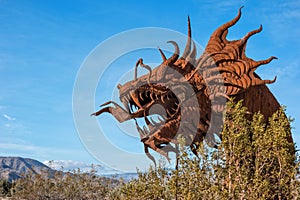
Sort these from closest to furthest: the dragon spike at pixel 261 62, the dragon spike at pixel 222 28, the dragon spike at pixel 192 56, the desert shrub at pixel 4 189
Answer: the dragon spike at pixel 192 56 → the dragon spike at pixel 261 62 → the dragon spike at pixel 222 28 → the desert shrub at pixel 4 189

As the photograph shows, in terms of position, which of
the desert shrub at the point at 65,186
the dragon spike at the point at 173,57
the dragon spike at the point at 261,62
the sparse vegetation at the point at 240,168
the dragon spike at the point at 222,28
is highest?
the desert shrub at the point at 65,186

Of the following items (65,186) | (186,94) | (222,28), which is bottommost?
(186,94)

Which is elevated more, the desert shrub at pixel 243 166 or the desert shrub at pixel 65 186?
the desert shrub at pixel 65 186

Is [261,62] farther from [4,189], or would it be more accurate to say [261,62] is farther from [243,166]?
[4,189]

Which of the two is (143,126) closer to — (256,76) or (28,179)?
(256,76)

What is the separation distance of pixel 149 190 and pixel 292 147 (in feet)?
11.4

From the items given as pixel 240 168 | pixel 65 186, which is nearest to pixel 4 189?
pixel 65 186

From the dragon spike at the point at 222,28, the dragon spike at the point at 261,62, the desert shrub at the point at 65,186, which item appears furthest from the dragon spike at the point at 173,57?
the desert shrub at the point at 65,186

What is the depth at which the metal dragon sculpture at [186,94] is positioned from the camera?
8.66m

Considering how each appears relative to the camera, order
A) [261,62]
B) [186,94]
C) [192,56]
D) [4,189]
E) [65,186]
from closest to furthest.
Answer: [186,94] → [192,56] → [261,62] → [65,186] → [4,189]

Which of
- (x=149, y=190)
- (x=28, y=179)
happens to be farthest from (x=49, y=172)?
(x=149, y=190)

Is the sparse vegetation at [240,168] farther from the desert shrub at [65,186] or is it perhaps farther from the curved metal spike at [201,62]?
the desert shrub at [65,186]

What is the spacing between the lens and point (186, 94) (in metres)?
8.72

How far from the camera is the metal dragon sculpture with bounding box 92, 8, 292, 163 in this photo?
8664mm
